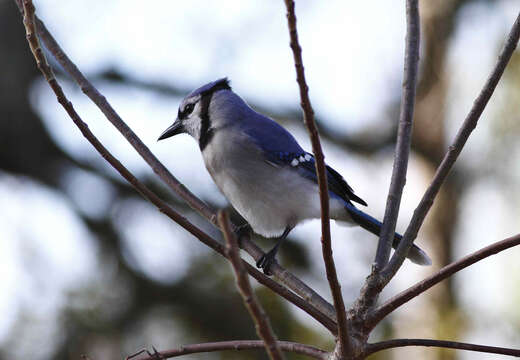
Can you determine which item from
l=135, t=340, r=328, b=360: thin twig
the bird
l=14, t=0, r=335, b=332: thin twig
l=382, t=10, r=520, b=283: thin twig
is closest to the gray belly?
the bird

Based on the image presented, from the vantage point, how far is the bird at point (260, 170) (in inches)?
92.3

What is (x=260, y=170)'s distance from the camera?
2389mm

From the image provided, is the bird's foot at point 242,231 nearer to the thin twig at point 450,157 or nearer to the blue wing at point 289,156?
the blue wing at point 289,156

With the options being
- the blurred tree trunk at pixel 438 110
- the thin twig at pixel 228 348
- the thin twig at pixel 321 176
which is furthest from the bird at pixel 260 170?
the blurred tree trunk at pixel 438 110

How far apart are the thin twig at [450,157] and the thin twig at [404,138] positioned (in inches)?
1.8

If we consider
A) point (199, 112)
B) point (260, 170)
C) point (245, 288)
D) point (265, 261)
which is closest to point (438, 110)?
point (199, 112)

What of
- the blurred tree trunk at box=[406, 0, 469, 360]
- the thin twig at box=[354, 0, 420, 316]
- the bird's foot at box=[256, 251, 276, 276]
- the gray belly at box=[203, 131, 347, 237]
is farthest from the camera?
the blurred tree trunk at box=[406, 0, 469, 360]

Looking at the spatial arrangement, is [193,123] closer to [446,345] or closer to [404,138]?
[404,138]

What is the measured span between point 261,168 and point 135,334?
5.90 ft

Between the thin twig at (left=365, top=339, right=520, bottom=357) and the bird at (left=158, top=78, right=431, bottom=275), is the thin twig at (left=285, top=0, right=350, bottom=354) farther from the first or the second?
the bird at (left=158, top=78, right=431, bottom=275)

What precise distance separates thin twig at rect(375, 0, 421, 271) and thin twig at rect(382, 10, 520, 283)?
46 mm

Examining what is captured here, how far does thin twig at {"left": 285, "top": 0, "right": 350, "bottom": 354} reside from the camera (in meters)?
1.07

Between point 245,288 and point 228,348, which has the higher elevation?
point 228,348

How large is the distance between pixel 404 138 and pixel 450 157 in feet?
0.59
